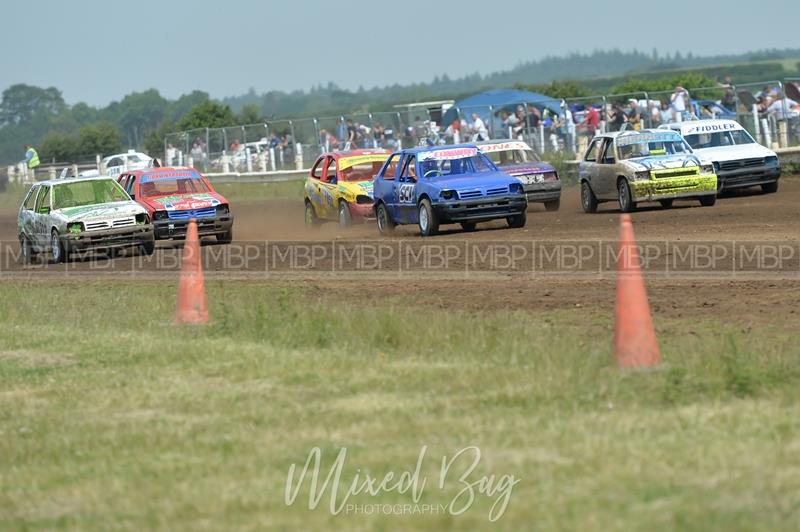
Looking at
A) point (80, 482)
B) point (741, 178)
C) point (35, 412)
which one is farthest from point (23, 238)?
point (80, 482)

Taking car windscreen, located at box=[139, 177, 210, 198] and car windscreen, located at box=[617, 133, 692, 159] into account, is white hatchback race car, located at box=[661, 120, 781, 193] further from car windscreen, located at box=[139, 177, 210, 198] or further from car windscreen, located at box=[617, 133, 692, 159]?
car windscreen, located at box=[139, 177, 210, 198]

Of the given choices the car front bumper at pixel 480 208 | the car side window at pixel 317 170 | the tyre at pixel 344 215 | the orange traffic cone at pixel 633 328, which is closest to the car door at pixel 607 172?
the car front bumper at pixel 480 208

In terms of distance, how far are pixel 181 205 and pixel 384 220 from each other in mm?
3298

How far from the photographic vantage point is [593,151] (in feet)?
83.7

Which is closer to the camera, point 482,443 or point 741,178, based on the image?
point 482,443

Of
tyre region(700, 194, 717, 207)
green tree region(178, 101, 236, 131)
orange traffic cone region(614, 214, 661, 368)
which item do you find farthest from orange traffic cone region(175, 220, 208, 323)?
green tree region(178, 101, 236, 131)

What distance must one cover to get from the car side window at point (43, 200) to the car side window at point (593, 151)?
947 cm

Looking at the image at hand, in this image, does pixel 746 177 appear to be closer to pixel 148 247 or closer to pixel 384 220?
pixel 384 220

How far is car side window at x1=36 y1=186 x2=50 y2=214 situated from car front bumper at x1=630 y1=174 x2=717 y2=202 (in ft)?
31.4

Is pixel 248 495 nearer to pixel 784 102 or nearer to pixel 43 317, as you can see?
pixel 43 317

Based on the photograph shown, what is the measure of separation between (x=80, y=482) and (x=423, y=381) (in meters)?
2.60

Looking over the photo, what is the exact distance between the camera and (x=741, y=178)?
84.4ft

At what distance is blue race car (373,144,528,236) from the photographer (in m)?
21.3

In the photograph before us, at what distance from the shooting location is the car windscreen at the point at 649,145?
24.2 meters
